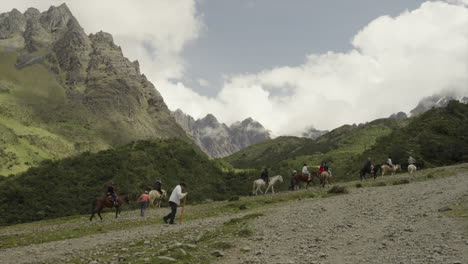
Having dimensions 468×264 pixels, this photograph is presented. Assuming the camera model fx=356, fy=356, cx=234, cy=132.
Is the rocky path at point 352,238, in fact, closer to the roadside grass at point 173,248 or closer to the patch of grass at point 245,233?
the patch of grass at point 245,233

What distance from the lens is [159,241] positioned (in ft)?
54.4

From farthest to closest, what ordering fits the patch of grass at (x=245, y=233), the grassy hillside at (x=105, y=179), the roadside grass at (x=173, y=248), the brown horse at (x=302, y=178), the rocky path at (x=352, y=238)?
the grassy hillside at (x=105, y=179)
the brown horse at (x=302, y=178)
the patch of grass at (x=245, y=233)
the roadside grass at (x=173, y=248)
the rocky path at (x=352, y=238)

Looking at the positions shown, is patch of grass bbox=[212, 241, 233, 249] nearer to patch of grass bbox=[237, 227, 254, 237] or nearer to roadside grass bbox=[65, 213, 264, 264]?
roadside grass bbox=[65, 213, 264, 264]

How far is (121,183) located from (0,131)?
5621 inches

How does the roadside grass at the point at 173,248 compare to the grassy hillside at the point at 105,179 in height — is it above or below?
below

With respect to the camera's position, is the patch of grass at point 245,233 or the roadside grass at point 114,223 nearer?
the patch of grass at point 245,233

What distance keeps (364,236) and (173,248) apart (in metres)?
7.65

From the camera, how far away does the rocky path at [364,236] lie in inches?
449

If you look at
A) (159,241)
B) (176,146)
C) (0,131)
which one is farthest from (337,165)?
(0,131)

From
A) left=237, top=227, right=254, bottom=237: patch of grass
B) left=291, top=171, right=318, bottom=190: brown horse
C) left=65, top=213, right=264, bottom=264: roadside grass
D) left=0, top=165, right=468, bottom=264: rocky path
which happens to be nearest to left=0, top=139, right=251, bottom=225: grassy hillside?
left=291, top=171, right=318, bottom=190: brown horse

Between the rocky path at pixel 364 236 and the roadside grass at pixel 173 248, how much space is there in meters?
0.94

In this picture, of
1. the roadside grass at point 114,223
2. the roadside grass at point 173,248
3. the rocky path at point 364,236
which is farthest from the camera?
the roadside grass at point 114,223

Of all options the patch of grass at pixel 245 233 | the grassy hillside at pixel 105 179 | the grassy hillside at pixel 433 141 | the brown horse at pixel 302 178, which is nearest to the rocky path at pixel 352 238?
the patch of grass at pixel 245 233

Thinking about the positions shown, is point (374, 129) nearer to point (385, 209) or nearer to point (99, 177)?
point (99, 177)
